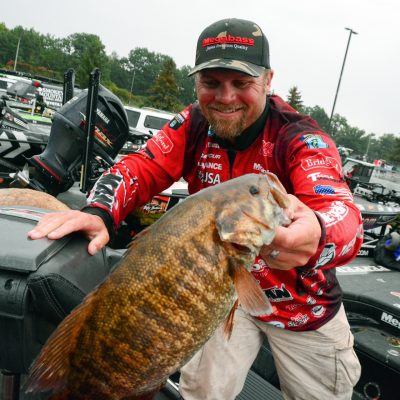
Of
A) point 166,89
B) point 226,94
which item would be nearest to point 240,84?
point 226,94

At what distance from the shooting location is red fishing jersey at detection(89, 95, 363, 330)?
6.12 ft

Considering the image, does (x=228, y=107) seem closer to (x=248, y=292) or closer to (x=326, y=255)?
(x=326, y=255)

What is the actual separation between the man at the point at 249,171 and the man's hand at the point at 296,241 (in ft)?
0.96

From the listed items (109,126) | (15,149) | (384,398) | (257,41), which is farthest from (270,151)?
(15,149)

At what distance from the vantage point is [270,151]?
7.94 ft

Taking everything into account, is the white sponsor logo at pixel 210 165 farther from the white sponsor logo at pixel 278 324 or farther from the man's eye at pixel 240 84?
the white sponsor logo at pixel 278 324

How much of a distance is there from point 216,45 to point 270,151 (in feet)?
2.14

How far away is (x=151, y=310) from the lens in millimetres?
1428

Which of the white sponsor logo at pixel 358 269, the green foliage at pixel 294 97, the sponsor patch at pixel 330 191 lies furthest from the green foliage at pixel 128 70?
the sponsor patch at pixel 330 191

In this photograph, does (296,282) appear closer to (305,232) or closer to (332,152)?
(332,152)

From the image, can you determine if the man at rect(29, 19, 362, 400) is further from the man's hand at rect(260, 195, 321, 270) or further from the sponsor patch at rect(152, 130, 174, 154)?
the man's hand at rect(260, 195, 321, 270)

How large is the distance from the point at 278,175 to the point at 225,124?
1.35ft

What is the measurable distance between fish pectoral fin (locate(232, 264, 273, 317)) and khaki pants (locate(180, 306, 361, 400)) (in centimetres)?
99

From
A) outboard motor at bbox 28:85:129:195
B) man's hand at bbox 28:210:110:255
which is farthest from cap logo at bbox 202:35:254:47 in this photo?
outboard motor at bbox 28:85:129:195
